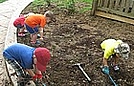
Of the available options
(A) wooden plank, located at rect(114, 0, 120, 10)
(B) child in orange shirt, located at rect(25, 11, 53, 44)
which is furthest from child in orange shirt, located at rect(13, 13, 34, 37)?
(A) wooden plank, located at rect(114, 0, 120, 10)

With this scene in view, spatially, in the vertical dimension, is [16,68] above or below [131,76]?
above

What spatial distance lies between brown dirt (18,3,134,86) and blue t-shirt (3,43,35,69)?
66 centimetres

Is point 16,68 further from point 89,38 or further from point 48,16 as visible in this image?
point 89,38

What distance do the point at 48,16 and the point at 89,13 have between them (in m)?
2.58

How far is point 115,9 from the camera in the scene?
730 centimetres

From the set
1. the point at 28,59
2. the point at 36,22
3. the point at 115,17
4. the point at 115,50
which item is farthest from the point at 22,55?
the point at 115,17

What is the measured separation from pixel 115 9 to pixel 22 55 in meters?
4.29

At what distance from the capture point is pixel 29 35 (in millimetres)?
5719

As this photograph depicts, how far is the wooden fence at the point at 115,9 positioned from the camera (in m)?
7.13

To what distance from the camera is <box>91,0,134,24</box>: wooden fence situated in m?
7.13

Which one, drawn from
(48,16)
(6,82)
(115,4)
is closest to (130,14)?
(115,4)

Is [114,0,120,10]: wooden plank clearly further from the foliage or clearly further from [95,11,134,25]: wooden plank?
the foliage

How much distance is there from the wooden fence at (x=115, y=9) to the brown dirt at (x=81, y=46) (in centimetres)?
16

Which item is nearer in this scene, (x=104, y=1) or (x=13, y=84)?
(x=13, y=84)
